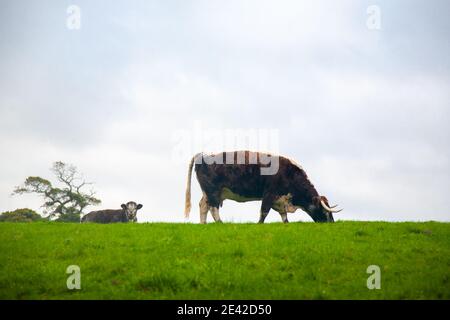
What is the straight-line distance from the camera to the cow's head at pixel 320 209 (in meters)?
22.7

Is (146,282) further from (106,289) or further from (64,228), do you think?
(64,228)

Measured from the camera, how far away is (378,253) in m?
13.9

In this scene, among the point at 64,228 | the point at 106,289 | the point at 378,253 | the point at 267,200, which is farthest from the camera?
the point at 267,200

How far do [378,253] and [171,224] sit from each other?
28.8ft

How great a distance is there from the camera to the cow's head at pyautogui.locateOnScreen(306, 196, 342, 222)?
2272 cm

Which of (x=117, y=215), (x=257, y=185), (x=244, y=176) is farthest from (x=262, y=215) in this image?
(x=117, y=215)

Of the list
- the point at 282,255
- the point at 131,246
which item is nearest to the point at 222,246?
the point at 282,255

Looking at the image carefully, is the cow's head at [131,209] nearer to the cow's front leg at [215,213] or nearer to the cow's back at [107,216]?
the cow's back at [107,216]

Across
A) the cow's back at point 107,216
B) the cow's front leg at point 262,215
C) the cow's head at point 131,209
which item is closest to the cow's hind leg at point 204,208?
the cow's front leg at point 262,215

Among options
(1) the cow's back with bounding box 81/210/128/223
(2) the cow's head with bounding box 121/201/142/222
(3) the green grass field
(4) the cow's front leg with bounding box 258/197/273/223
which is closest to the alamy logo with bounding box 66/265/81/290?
(3) the green grass field

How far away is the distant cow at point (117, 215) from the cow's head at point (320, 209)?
16.4 meters

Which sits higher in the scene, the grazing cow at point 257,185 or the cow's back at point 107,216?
the grazing cow at point 257,185

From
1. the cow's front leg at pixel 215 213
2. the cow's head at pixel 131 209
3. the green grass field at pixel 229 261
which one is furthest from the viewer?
the cow's head at pixel 131 209

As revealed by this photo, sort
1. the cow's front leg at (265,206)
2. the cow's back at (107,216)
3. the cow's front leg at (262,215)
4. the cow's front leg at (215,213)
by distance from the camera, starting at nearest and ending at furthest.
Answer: the cow's front leg at (262,215) < the cow's front leg at (265,206) < the cow's front leg at (215,213) < the cow's back at (107,216)
